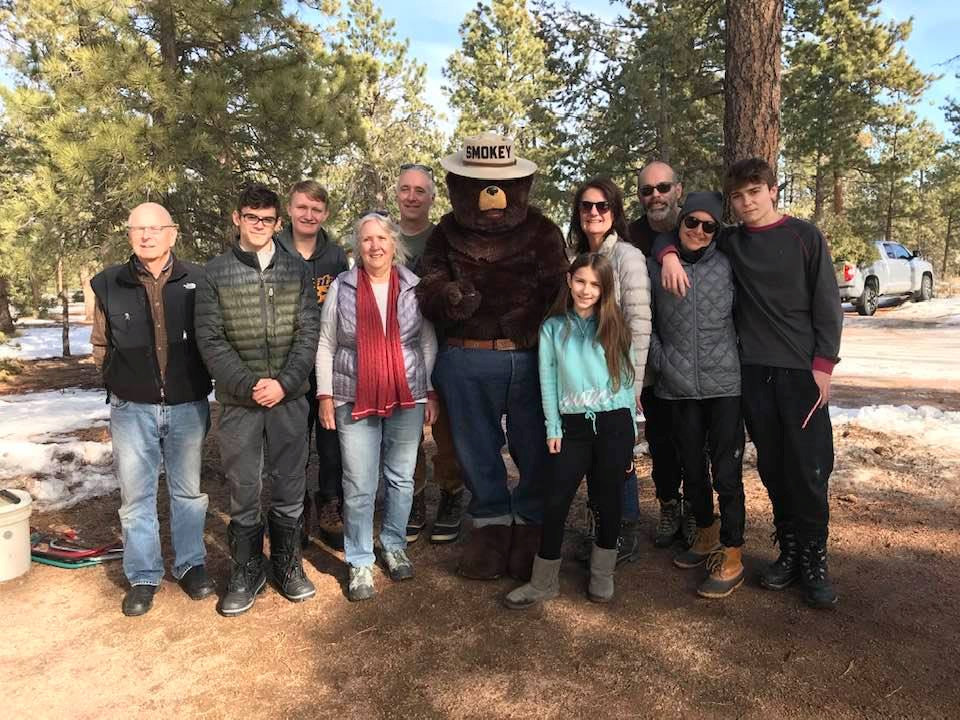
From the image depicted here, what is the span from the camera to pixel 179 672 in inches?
114

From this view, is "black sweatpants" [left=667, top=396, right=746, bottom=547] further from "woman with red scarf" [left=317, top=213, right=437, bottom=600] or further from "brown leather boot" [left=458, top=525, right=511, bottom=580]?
"woman with red scarf" [left=317, top=213, right=437, bottom=600]

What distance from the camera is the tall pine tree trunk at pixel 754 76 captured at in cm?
532

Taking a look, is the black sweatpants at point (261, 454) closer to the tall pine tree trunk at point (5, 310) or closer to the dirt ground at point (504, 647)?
the dirt ground at point (504, 647)

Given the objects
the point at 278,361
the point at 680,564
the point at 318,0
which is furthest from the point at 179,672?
the point at 318,0

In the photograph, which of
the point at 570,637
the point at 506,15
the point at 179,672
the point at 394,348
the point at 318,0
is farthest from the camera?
the point at 506,15

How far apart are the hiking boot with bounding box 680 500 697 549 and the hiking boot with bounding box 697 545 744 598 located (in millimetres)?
422

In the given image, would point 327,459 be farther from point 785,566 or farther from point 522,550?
point 785,566

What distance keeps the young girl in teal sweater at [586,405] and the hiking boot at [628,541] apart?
44cm

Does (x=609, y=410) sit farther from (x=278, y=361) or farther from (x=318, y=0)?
(x=318, y=0)

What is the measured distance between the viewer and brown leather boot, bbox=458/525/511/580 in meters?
3.68

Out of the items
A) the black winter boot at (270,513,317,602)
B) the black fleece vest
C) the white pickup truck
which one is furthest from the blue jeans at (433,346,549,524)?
the white pickup truck

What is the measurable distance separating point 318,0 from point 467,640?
828cm

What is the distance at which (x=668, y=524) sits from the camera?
4.08 m

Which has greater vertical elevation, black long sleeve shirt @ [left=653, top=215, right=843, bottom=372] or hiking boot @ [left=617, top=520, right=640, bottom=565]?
black long sleeve shirt @ [left=653, top=215, right=843, bottom=372]
